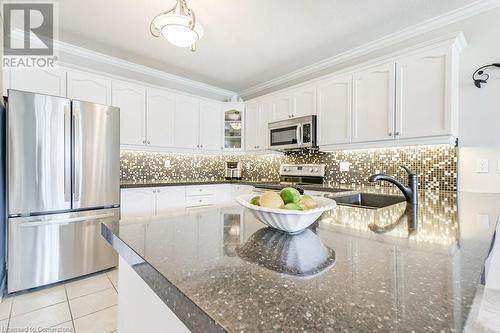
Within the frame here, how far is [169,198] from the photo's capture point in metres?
3.03

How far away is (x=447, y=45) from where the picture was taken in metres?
2.05

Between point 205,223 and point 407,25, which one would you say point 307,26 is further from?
point 205,223

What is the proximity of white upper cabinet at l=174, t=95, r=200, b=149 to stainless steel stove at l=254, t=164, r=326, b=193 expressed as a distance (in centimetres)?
122

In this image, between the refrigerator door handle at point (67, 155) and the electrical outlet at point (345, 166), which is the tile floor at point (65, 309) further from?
the electrical outlet at point (345, 166)

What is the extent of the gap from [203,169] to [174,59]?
1.75m

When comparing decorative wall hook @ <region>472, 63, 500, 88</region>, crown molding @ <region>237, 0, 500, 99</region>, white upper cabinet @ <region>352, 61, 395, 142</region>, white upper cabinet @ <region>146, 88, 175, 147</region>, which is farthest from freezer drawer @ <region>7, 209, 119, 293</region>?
decorative wall hook @ <region>472, 63, 500, 88</region>

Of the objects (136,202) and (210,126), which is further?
(210,126)

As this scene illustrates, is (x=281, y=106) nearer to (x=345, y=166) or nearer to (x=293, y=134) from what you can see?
(x=293, y=134)

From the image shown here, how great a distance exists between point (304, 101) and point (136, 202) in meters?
2.39

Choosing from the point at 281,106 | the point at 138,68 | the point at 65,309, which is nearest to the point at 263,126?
the point at 281,106

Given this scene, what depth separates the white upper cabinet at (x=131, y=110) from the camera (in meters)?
2.95

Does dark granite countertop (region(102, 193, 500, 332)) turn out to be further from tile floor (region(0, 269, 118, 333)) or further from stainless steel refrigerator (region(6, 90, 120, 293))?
stainless steel refrigerator (region(6, 90, 120, 293))

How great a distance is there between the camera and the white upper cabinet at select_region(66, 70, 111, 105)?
2.64 meters

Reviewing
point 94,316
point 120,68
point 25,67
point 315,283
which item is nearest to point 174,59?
point 120,68
